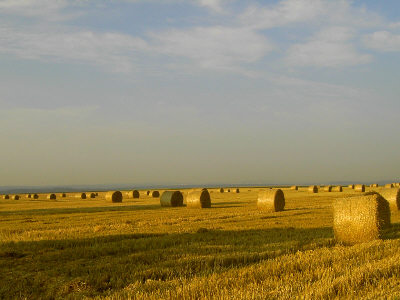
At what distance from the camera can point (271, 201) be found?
23.2 metres

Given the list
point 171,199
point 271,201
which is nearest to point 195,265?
point 271,201

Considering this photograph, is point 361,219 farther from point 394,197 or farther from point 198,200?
point 198,200

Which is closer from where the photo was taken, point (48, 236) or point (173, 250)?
point (173, 250)

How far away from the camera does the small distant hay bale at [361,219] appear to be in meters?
11.9

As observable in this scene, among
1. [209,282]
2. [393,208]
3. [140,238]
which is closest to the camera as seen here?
[209,282]

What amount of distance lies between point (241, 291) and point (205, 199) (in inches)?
799

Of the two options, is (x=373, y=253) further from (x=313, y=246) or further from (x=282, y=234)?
(x=282, y=234)

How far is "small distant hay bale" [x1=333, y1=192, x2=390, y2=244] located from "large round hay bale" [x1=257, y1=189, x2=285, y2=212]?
1059 centimetres

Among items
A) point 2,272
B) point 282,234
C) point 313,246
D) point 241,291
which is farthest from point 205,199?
point 241,291

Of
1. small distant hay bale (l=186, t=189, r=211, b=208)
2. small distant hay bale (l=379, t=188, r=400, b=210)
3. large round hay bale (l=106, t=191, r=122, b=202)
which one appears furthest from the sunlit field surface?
large round hay bale (l=106, t=191, r=122, b=202)

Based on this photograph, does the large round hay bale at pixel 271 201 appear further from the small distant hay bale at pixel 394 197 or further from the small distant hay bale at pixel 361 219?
the small distant hay bale at pixel 361 219

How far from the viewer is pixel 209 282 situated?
22.1 ft

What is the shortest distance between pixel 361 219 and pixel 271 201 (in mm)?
11089

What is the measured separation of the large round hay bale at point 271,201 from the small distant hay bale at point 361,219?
10.6 metres
